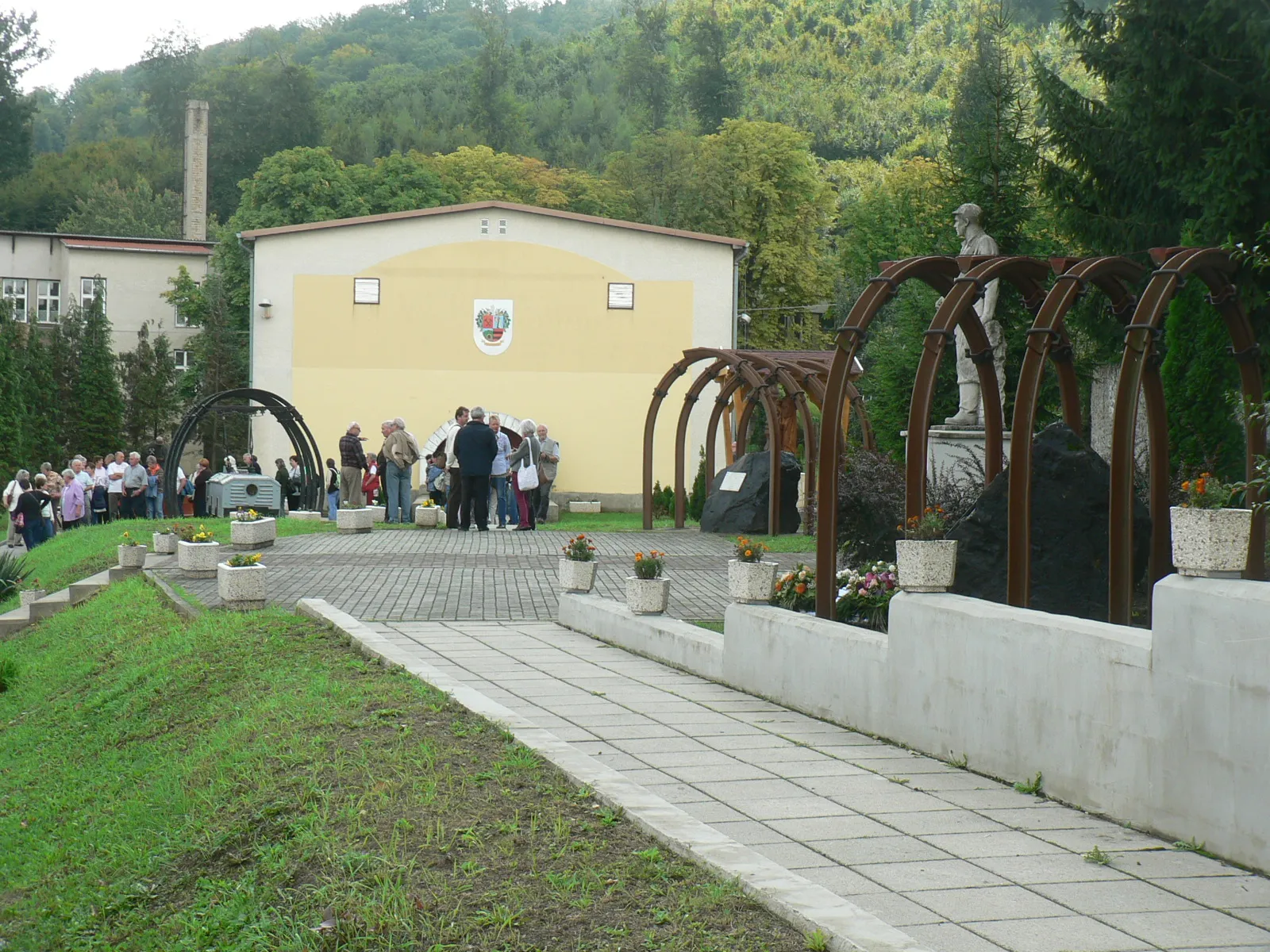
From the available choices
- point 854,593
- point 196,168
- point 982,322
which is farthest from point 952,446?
point 196,168

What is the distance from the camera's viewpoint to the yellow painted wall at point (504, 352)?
38.1m

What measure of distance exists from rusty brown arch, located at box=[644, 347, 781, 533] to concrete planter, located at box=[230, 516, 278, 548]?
25.6ft

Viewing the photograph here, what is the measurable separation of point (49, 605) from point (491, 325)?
22.8m

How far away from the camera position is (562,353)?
39.2m

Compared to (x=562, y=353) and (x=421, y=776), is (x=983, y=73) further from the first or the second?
(x=421, y=776)

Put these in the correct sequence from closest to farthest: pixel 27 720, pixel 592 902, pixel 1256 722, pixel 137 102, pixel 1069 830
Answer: pixel 592 902, pixel 1256 722, pixel 1069 830, pixel 27 720, pixel 137 102

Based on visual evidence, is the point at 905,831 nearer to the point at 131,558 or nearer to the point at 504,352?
the point at 131,558

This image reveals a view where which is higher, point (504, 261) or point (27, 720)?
point (504, 261)

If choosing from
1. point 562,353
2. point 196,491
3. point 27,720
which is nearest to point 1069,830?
point 27,720

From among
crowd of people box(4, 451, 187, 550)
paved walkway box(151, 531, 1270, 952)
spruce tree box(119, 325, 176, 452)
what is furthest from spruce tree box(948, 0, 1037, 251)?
spruce tree box(119, 325, 176, 452)

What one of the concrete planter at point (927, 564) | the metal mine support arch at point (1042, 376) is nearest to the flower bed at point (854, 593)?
the metal mine support arch at point (1042, 376)

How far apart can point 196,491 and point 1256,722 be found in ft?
93.2

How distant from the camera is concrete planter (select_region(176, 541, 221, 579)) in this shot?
53.0 feet

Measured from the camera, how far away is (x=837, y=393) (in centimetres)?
962
